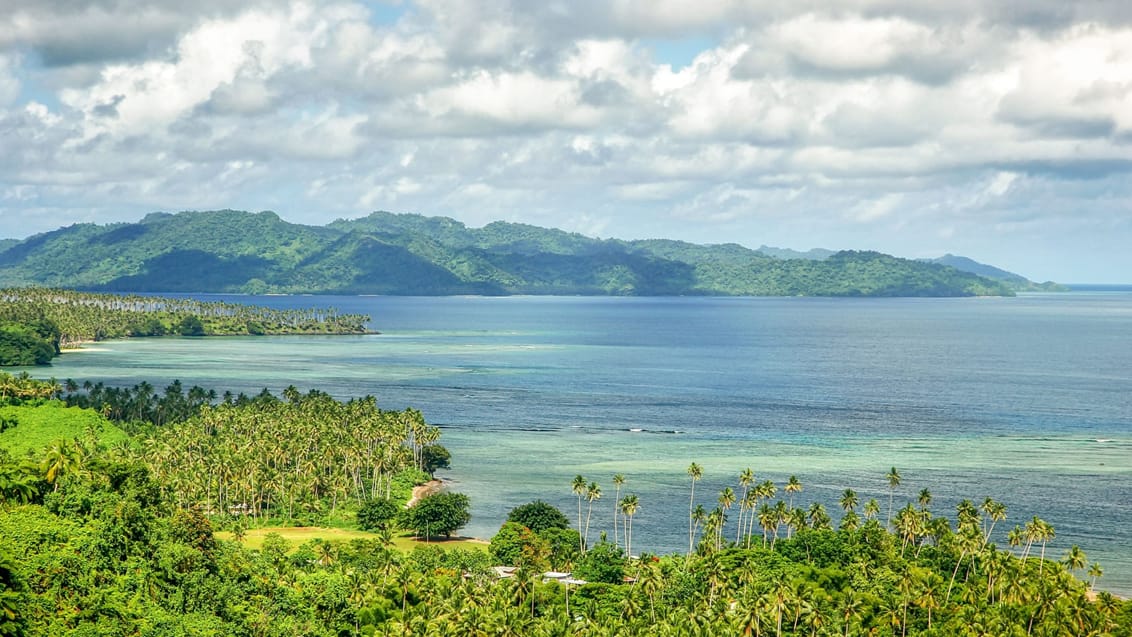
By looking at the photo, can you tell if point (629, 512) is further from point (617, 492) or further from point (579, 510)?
point (617, 492)

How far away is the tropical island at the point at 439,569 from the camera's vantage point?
8162 cm

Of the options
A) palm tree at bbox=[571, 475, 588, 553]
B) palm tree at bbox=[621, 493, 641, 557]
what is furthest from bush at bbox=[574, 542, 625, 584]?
palm tree at bbox=[571, 475, 588, 553]

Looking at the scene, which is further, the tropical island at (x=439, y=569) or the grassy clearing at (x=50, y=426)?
the grassy clearing at (x=50, y=426)

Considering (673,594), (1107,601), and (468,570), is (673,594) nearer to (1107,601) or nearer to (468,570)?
(468,570)

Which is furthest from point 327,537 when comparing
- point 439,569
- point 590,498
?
point 590,498

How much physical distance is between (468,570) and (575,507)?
46033mm

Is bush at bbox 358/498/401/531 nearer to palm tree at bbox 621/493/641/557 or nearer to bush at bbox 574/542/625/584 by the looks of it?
palm tree at bbox 621/493/641/557

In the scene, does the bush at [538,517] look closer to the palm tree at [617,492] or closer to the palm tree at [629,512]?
the palm tree at [617,492]

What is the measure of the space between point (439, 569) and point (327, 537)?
3316 centimetres

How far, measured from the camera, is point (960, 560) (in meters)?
116

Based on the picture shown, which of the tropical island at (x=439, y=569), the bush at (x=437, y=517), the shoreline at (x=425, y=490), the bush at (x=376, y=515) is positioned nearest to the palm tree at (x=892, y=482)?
the tropical island at (x=439, y=569)

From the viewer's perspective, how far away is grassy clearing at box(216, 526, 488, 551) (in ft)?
461

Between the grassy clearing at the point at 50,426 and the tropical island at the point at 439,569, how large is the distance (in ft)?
6.68

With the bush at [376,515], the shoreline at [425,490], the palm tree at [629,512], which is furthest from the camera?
the shoreline at [425,490]
